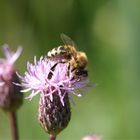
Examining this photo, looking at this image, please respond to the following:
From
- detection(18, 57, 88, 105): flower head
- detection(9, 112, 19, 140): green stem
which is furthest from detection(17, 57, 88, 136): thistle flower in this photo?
detection(9, 112, 19, 140): green stem

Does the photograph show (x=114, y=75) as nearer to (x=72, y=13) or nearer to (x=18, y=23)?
(x=72, y=13)

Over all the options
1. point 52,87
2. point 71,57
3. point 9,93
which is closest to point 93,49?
point 9,93

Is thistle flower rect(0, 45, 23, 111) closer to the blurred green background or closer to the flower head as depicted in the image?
the flower head

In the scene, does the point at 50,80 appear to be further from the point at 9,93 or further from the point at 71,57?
the point at 9,93

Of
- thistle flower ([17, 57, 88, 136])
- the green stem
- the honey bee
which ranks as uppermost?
the honey bee

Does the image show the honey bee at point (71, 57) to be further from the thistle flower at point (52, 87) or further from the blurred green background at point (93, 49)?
the blurred green background at point (93, 49)

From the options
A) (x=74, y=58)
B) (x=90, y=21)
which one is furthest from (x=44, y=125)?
(x=90, y=21)
